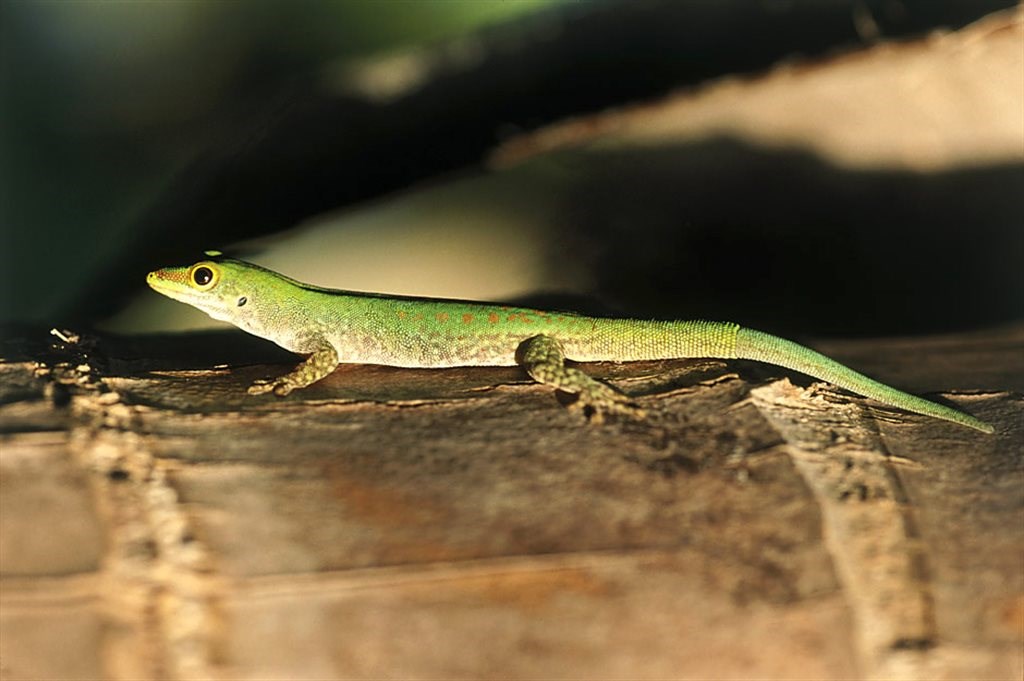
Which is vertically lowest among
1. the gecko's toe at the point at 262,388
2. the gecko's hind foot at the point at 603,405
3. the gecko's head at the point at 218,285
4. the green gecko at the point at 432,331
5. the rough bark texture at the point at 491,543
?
the rough bark texture at the point at 491,543

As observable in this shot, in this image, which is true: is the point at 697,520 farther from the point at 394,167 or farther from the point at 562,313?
the point at 394,167

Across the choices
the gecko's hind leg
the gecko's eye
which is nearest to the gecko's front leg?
the gecko's eye

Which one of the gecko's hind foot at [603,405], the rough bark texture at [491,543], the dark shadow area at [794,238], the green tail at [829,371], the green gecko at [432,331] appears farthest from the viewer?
the dark shadow area at [794,238]

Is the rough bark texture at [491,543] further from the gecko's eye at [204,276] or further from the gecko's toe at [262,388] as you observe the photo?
the gecko's eye at [204,276]

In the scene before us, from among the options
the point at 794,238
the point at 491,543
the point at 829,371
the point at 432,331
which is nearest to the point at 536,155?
the point at 432,331

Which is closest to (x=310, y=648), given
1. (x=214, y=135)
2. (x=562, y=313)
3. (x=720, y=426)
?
(x=720, y=426)

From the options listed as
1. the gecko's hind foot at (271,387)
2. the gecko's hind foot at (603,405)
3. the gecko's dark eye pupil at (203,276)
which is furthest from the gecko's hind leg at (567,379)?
the gecko's dark eye pupil at (203,276)

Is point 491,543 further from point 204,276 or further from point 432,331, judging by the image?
point 204,276

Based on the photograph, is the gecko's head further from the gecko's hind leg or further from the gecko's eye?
the gecko's hind leg
